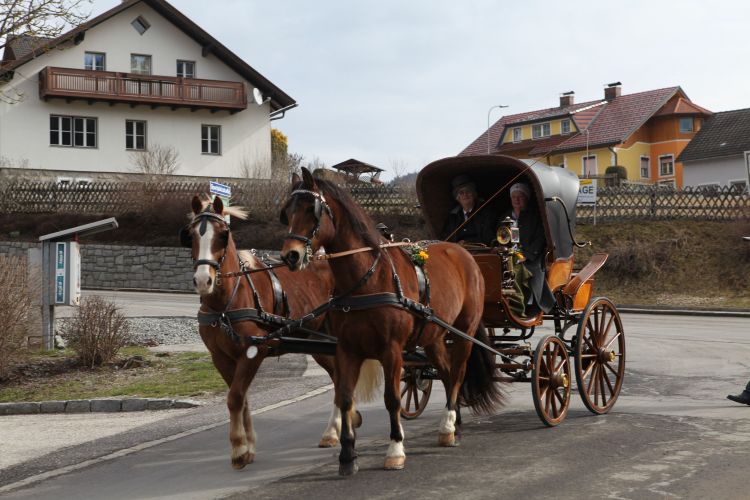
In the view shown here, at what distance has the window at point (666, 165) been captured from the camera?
219ft

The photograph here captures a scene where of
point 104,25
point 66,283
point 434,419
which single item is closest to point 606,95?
point 104,25

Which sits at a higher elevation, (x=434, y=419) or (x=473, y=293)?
(x=473, y=293)

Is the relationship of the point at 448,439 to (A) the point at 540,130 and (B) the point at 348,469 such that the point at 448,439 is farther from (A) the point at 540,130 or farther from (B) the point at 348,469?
(A) the point at 540,130

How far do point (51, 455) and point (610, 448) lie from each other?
Answer: 512 cm

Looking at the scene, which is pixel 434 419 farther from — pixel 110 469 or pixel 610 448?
pixel 110 469

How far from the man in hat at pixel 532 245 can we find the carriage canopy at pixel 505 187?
11 cm

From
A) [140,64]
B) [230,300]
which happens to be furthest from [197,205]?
[140,64]

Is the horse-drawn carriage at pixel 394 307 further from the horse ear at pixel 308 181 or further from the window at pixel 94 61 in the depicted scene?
the window at pixel 94 61

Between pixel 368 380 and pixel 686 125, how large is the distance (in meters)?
63.2

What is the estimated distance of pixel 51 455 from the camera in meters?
8.68

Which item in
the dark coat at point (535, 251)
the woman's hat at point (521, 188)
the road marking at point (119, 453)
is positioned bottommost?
the road marking at point (119, 453)

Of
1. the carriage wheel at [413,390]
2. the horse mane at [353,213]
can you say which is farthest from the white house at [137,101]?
the horse mane at [353,213]

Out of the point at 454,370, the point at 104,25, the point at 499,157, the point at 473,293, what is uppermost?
the point at 104,25

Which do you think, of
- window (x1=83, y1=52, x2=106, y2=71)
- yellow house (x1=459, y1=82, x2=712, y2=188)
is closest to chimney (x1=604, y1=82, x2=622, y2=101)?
yellow house (x1=459, y1=82, x2=712, y2=188)
